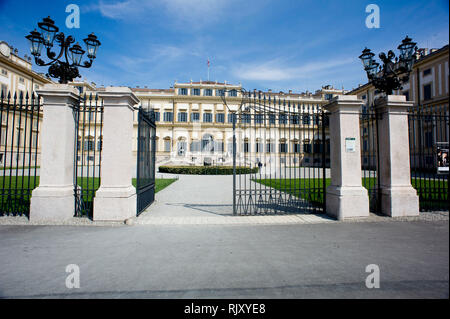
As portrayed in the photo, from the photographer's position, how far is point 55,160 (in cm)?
544

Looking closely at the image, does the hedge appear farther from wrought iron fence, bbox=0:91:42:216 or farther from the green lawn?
wrought iron fence, bbox=0:91:42:216

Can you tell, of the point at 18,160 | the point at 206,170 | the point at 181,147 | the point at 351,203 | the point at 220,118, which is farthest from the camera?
the point at 220,118

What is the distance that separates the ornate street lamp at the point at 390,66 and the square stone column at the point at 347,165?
0.96 metres

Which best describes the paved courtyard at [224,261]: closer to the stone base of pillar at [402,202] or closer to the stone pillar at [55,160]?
the stone pillar at [55,160]

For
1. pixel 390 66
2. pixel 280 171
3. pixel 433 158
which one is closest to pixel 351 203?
pixel 280 171

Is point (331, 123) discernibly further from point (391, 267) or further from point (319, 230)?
point (391, 267)

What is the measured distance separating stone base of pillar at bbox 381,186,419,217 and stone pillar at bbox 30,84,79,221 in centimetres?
768

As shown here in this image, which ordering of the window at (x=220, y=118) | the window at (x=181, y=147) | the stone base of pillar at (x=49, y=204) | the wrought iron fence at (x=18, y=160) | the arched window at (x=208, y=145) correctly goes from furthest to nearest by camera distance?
the window at (x=220, y=118) → the arched window at (x=208, y=145) → the window at (x=181, y=147) → the stone base of pillar at (x=49, y=204) → the wrought iron fence at (x=18, y=160)

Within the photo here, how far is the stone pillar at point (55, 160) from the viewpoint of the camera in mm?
5340

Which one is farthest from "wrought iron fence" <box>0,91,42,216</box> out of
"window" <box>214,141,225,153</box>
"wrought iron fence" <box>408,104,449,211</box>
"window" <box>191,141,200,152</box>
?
"window" <box>214,141,225,153</box>

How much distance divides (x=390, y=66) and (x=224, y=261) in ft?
20.6

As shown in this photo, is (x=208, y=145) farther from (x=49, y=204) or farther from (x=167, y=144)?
(x=49, y=204)

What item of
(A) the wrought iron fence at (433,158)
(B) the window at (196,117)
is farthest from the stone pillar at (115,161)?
(B) the window at (196,117)
